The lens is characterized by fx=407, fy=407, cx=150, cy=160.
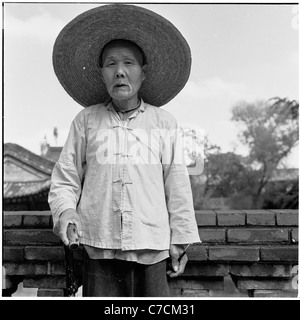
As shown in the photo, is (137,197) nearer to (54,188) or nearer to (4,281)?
(54,188)

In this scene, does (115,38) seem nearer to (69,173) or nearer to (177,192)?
(69,173)

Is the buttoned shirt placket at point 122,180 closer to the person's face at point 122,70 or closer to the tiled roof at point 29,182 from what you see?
the person's face at point 122,70

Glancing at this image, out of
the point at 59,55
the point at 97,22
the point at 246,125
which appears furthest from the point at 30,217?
the point at 246,125

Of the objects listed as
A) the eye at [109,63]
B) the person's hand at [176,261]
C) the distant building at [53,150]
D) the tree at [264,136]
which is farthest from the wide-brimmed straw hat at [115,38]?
the tree at [264,136]

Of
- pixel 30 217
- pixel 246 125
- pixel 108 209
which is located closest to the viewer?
pixel 108 209

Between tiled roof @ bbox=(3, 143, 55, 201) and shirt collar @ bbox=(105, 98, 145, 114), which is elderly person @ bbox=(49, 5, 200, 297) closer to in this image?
shirt collar @ bbox=(105, 98, 145, 114)

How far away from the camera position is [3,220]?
6.32 ft

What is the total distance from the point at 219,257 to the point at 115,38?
1.09 meters

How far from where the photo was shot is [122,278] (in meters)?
1.75

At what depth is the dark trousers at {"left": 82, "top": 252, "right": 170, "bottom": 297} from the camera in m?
1.74

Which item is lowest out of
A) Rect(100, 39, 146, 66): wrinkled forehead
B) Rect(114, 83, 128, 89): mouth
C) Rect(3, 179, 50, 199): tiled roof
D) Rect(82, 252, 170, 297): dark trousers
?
Rect(82, 252, 170, 297): dark trousers

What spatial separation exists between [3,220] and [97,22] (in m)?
1.01

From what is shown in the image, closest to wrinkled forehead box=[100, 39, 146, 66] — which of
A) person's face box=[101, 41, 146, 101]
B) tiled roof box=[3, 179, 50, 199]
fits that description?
person's face box=[101, 41, 146, 101]
